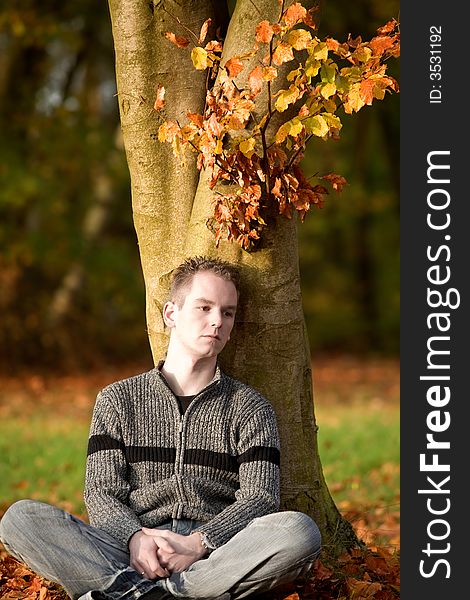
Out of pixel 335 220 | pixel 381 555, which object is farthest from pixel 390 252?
pixel 381 555

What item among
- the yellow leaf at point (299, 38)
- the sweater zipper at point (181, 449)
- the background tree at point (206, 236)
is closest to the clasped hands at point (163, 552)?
the sweater zipper at point (181, 449)

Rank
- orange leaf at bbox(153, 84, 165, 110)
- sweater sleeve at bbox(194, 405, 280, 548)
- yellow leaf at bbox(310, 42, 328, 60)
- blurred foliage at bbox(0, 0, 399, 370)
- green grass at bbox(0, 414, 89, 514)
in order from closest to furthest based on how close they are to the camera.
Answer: sweater sleeve at bbox(194, 405, 280, 548)
yellow leaf at bbox(310, 42, 328, 60)
orange leaf at bbox(153, 84, 165, 110)
green grass at bbox(0, 414, 89, 514)
blurred foliage at bbox(0, 0, 399, 370)

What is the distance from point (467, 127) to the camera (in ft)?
14.5

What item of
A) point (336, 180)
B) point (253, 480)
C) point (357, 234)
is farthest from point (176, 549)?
point (357, 234)

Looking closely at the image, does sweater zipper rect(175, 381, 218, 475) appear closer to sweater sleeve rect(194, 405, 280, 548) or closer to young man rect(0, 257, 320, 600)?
young man rect(0, 257, 320, 600)

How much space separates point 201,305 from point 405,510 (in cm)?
125

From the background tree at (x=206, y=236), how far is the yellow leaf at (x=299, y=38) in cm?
43

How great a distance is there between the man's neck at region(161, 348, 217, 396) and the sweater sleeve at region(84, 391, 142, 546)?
30cm

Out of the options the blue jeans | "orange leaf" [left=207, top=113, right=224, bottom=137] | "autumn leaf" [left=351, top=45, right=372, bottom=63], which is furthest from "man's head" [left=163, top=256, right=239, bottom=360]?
"autumn leaf" [left=351, top=45, right=372, bottom=63]

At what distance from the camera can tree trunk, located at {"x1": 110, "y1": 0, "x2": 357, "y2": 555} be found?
4598 millimetres

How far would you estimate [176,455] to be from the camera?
4.14 metres

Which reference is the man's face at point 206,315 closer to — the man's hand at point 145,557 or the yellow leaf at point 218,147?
the yellow leaf at point 218,147

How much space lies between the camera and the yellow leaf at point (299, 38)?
4.05 metres

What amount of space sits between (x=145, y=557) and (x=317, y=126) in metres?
1.91
